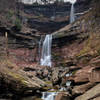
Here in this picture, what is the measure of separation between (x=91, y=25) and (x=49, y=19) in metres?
22.2

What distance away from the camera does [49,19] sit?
156ft

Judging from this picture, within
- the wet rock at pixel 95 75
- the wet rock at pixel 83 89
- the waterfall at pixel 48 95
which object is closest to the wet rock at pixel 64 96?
the wet rock at pixel 83 89

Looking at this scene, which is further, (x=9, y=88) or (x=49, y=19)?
(x=49, y=19)

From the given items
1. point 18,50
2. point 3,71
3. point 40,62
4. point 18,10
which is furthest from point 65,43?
point 3,71

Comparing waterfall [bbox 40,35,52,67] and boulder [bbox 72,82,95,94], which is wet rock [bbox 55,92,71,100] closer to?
boulder [bbox 72,82,95,94]

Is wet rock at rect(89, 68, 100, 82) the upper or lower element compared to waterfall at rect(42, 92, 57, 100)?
upper

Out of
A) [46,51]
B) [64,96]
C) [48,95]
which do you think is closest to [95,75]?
[64,96]

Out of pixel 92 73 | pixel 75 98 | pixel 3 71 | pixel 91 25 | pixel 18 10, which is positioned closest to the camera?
pixel 75 98

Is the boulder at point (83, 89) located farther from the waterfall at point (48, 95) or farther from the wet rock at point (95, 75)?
the waterfall at point (48, 95)

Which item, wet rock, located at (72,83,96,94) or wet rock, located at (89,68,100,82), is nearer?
wet rock, located at (72,83,96,94)

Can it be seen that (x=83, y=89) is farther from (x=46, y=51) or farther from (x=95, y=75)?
(x=46, y=51)

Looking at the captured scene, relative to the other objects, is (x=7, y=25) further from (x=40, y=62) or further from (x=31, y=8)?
(x=31, y=8)

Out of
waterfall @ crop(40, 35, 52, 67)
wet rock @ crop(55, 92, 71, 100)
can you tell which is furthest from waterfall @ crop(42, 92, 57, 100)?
waterfall @ crop(40, 35, 52, 67)

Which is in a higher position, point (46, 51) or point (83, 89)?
point (46, 51)
